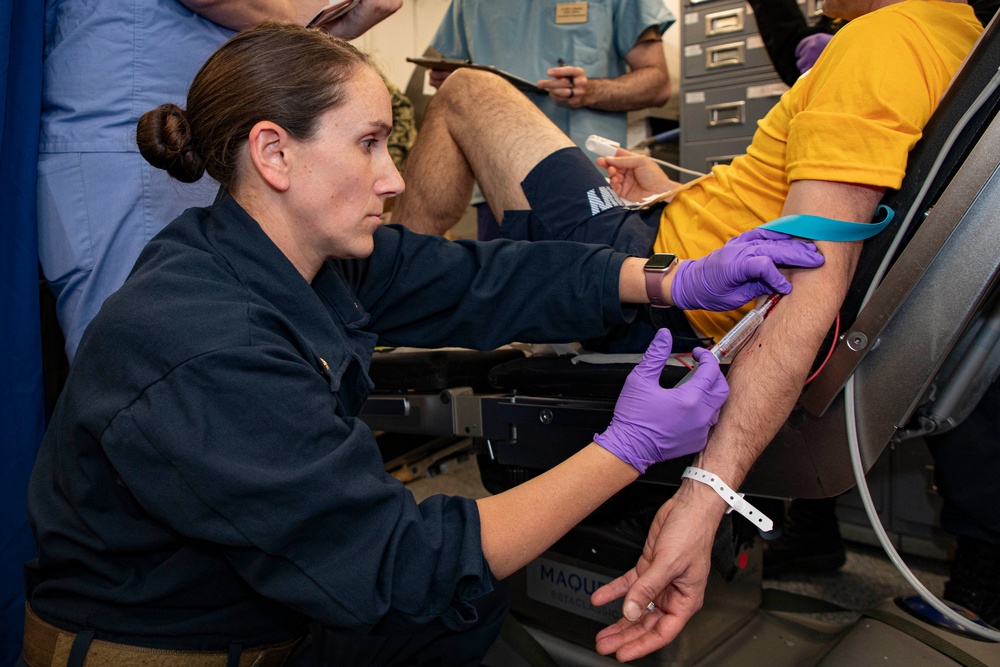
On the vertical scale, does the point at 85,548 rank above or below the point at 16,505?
above

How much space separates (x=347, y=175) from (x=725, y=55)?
2.20 meters

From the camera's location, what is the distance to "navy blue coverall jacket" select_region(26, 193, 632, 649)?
730 millimetres

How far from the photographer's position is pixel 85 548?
869mm

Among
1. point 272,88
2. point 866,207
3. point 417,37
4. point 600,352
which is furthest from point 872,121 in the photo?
point 417,37

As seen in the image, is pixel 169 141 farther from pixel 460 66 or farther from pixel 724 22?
pixel 724 22

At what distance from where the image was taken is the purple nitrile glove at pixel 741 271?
102 cm

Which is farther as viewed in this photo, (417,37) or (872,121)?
(417,37)

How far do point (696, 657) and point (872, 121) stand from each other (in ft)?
2.92

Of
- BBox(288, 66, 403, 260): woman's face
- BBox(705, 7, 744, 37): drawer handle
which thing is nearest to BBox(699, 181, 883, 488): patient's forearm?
BBox(288, 66, 403, 260): woman's face

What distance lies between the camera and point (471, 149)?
165cm

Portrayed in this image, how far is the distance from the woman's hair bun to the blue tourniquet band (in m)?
0.81

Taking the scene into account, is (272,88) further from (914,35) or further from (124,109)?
(914,35)

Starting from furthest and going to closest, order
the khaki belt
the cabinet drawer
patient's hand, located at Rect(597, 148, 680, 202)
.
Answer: the cabinet drawer < patient's hand, located at Rect(597, 148, 680, 202) < the khaki belt

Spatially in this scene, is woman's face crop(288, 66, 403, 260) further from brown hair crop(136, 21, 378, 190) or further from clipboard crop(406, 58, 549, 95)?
clipboard crop(406, 58, 549, 95)
